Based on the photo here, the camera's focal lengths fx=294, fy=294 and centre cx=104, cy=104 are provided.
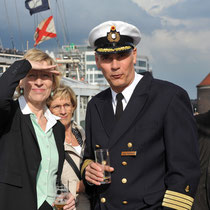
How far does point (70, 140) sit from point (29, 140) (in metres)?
1.45

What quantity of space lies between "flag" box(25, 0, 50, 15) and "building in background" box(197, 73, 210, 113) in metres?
33.7

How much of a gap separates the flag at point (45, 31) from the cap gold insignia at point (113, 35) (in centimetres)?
2137

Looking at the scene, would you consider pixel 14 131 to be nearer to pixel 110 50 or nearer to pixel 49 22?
pixel 110 50

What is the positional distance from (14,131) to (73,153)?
1.32m

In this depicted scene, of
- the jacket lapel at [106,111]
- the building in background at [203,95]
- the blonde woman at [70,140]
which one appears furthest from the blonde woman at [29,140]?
the building in background at [203,95]

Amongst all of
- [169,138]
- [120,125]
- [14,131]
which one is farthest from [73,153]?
[169,138]

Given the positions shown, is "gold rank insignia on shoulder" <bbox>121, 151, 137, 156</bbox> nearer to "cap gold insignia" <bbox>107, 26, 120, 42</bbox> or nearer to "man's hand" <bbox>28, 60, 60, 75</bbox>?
"cap gold insignia" <bbox>107, 26, 120, 42</bbox>

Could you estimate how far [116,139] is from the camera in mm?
2646

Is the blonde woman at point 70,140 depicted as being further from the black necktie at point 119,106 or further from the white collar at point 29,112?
the black necktie at point 119,106

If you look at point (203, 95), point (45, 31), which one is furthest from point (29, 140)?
point (203, 95)

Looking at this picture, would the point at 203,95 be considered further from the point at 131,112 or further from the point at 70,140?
the point at 131,112

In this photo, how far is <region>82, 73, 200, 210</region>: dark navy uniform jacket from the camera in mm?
2393

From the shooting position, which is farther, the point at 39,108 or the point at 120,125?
the point at 39,108

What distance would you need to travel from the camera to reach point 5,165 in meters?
2.97
